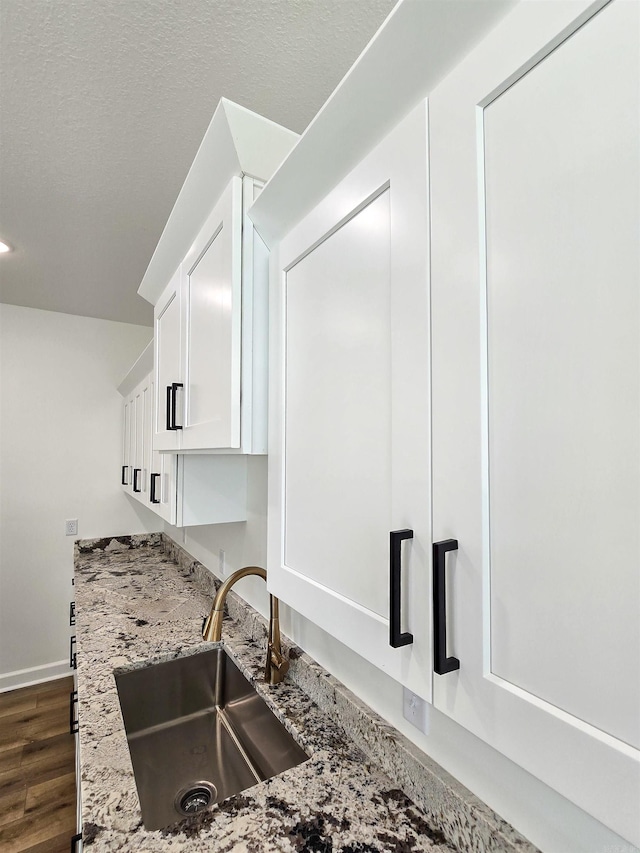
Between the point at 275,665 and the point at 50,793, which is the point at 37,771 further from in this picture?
the point at 275,665

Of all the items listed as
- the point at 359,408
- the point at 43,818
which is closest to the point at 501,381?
the point at 359,408

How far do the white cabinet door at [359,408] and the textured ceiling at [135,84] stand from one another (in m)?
0.54

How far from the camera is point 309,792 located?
88 centimetres

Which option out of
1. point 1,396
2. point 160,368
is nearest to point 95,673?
point 160,368

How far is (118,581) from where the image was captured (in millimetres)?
2359

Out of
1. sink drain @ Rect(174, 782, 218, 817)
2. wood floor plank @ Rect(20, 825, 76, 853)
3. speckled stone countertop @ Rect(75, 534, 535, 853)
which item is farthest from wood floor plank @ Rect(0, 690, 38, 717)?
sink drain @ Rect(174, 782, 218, 817)

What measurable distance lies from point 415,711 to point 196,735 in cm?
94

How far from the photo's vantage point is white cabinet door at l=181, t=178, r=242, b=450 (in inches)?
39.1

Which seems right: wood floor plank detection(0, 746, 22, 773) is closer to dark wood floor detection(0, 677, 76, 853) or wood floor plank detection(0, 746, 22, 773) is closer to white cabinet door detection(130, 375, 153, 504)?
dark wood floor detection(0, 677, 76, 853)

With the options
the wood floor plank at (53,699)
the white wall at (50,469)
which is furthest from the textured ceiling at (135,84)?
the wood floor plank at (53,699)

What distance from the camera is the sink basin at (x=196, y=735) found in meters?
1.16

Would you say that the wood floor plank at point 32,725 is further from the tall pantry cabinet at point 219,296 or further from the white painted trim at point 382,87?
the white painted trim at point 382,87

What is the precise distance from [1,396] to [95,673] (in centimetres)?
244

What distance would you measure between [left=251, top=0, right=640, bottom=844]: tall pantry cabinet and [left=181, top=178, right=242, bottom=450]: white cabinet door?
0.33 m
